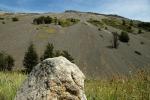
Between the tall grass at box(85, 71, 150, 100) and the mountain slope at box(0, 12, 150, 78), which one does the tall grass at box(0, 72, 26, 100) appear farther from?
the mountain slope at box(0, 12, 150, 78)

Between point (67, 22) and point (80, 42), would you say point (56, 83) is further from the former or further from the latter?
point (67, 22)

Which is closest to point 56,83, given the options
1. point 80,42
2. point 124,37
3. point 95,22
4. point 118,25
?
point 80,42

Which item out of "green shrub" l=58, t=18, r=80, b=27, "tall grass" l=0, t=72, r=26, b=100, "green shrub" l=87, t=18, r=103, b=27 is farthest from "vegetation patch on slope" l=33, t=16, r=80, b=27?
"tall grass" l=0, t=72, r=26, b=100

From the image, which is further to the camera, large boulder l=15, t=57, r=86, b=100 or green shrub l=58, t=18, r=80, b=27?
green shrub l=58, t=18, r=80, b=27

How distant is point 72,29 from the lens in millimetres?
112625

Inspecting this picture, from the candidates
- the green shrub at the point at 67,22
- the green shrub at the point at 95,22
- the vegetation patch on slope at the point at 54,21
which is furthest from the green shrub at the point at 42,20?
the green shrub at the point at 95,22

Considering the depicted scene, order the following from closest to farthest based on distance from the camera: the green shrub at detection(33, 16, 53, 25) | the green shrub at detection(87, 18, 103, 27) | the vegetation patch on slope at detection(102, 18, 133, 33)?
the green shrub at detection(33, 16, 53, 25), the green shrub at detection(87, 18, 103, 27), the vegetation patch on slope at detection(102, 18, 133, 33)

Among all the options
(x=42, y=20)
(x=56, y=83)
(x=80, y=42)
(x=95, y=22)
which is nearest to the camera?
(x=56, y=83)

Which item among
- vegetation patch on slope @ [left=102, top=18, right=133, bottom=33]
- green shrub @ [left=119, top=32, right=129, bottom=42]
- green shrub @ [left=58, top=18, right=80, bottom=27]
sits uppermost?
green shrub @ [left=58, top=18, right=80, bottom=27]

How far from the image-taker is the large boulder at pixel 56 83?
5.22 m

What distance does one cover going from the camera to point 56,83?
524cm

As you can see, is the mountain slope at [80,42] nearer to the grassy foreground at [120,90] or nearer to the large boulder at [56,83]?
the grassy foreground at [120,90]

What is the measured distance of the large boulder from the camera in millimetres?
5219

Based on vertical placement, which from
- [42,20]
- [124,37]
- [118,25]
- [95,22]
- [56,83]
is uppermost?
[56,83]
